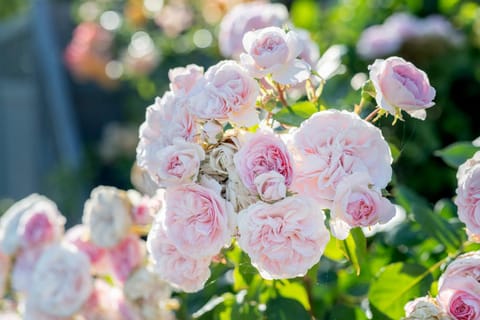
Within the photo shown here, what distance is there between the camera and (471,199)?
75 cm

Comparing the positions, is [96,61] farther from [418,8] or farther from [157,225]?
[157,225]

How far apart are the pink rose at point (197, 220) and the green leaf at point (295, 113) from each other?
0.11 m

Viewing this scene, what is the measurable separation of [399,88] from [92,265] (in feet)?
1.83

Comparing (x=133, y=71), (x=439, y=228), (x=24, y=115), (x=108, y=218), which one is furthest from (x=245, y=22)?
(x=24, y=115)

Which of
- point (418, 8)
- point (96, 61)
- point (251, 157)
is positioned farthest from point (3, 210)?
point (251, 157)

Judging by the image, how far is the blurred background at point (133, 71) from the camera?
7.36 ft

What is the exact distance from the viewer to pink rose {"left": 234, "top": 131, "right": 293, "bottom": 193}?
710 millimetres

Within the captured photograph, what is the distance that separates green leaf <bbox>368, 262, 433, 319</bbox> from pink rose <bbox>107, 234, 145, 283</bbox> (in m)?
0.33

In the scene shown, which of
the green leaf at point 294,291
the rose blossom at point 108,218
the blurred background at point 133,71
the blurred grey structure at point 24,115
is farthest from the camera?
the blurred grey structure at point 24,115

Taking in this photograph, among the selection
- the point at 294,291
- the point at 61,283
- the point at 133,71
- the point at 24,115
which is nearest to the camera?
the point at 294,291

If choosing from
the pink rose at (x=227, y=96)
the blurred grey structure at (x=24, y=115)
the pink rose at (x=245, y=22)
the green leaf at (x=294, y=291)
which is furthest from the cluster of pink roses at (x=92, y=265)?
the blurred grey structure at (x=24, y=115)

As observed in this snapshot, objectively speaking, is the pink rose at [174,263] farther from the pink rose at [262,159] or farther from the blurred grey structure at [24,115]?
the blurred grey structure at [24,115]

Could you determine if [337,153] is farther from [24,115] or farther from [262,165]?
[24,115]

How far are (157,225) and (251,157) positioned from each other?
0.46 ft
